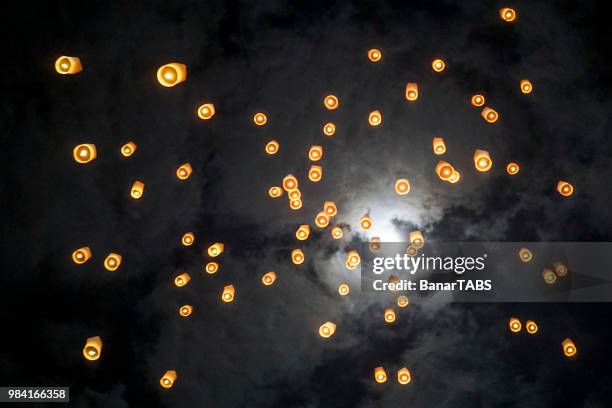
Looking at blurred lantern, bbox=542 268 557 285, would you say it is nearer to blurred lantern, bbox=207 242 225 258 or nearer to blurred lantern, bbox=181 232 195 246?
blurred lantern, bbox=207 242 225 258

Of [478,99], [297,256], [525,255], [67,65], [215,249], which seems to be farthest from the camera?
[297,256]

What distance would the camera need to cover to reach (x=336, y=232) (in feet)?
23.9

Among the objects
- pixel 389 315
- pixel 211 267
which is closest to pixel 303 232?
pixel 211 267

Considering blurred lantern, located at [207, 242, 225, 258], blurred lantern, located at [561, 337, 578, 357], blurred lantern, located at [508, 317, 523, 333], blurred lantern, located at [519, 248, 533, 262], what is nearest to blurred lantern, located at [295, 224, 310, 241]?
blurred lantern, located at [207, 242, 225, 258]

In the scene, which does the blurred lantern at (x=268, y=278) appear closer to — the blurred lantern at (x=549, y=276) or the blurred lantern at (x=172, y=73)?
the blurred lantern at (x=172, y=73)

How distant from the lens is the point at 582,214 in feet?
24.4

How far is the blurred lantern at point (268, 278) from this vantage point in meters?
7.23

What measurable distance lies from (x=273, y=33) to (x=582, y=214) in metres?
6.70

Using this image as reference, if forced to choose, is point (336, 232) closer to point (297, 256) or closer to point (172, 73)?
point (297, 256)

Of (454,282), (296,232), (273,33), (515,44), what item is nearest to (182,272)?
(296,232)

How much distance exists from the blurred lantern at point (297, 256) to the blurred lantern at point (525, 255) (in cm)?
414

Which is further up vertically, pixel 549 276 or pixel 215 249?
pixel 215 249

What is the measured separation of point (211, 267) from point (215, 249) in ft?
1.19

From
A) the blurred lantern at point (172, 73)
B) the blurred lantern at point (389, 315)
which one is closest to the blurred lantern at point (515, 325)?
the blurred lantern at point (389, 315)
